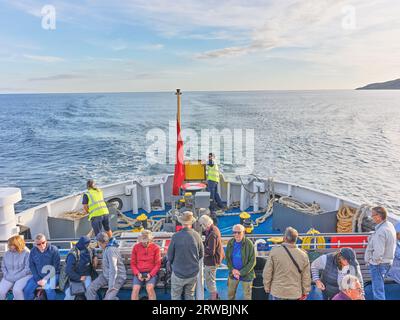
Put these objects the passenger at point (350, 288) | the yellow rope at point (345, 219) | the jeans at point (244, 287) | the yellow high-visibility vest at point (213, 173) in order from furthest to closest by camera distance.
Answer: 1. the yellow high-visibility vest at point (213, 173)
2. the yellow rope at point (345, 219)
3. the jeans at point (244, 287)
4. the passenger at point (350, 288)

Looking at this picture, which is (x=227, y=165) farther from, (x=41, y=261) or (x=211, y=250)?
(x=41, y=261)

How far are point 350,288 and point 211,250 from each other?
1.67 meters

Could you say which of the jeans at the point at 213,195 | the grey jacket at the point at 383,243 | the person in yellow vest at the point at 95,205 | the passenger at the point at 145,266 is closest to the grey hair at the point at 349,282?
the grey jacket at the point at 383,243

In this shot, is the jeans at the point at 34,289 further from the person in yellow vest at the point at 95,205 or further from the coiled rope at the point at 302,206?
the coiled rope at the point at 302,206

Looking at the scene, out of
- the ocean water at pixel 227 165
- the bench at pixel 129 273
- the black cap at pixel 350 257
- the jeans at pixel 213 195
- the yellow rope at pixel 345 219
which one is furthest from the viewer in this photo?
the ocean water at pixel 227 165

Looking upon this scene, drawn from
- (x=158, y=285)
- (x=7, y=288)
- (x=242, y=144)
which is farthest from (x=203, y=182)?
(x=242, y=144)

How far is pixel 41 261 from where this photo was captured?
4.45m

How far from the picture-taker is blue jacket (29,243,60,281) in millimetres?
4426

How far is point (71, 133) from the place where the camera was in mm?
49188

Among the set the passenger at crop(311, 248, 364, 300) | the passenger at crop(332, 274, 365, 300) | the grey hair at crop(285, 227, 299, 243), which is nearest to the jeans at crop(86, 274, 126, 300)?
the grey hair at crop(285, 227, 299, 243)

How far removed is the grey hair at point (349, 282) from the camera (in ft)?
11.8

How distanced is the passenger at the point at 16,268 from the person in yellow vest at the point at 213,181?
5.25 m

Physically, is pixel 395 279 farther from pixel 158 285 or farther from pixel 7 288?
pixel 7 288

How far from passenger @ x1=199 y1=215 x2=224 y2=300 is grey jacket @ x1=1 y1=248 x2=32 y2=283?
231 centimetres
